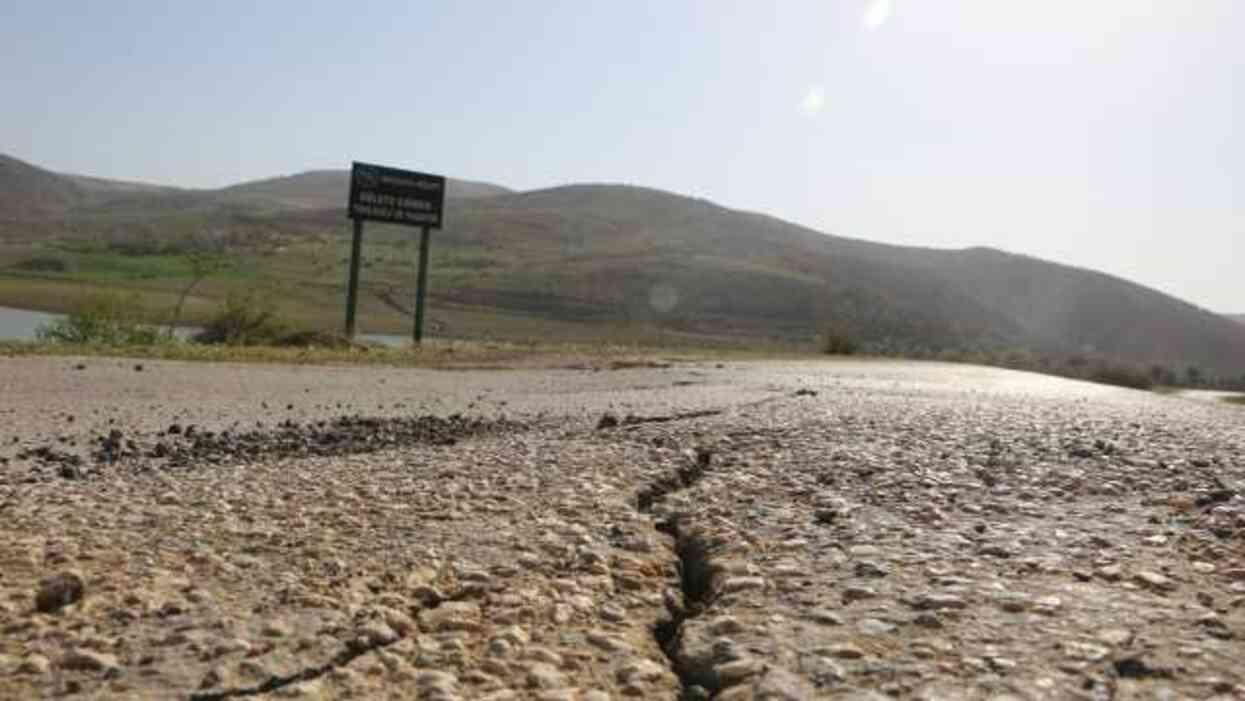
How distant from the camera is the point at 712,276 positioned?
278ft

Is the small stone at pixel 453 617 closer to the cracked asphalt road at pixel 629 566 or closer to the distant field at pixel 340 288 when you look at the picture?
the cracked asphalt road at pixel 629 566

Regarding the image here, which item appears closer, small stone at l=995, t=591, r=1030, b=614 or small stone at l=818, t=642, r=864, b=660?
small stone at l=818, t=642, r=864, b=660

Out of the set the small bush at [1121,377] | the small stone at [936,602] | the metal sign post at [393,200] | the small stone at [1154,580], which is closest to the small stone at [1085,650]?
the small stone at [936,602]

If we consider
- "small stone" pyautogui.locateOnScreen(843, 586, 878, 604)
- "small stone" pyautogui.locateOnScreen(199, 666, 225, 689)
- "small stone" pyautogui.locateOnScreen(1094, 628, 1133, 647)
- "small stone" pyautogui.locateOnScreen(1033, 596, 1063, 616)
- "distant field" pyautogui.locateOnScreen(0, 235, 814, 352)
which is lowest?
"small stone" pyautogui.locateOnScreen(199, 666, 225, 689)

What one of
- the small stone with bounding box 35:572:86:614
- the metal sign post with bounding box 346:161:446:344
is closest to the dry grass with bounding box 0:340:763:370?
the metal sign post with bounding box 346:161:446:344

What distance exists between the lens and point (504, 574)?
3.38 metres

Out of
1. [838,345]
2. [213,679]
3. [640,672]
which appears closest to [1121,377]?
[838,345]

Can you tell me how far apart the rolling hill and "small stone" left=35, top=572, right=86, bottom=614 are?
30.3m

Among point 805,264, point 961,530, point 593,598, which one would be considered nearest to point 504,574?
point 593,598

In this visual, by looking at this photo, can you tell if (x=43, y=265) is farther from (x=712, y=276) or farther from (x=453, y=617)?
(x=453, y=617)

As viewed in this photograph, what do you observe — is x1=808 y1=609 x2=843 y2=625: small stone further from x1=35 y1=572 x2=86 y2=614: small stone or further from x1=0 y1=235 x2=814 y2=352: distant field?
x1=0 y1=235 x2=814 y2=352: distant field

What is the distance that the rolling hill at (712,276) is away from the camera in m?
70.2

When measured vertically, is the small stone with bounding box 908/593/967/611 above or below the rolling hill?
below

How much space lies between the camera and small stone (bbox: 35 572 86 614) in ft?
9.66
